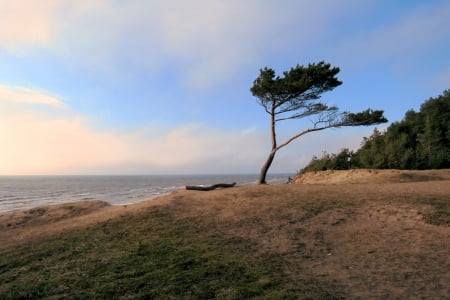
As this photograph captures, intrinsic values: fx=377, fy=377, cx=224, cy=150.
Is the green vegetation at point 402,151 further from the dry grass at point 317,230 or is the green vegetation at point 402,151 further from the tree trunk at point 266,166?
the dry grass at point 317,230

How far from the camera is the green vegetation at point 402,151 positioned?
103ft

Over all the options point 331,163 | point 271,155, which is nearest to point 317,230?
point 271,155

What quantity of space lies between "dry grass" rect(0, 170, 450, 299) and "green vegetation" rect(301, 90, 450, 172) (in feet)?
54.1

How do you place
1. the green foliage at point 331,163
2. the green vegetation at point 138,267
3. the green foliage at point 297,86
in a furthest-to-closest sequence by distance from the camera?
the green foliage at point 331,163 < the green foliage at point 297,86 < the green vegetation at point 138,267

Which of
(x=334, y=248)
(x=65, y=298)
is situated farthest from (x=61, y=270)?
(x=334, y=248)

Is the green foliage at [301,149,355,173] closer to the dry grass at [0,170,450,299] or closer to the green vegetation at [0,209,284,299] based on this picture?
the dry grass at [0,170,450,299]

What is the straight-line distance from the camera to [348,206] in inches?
460

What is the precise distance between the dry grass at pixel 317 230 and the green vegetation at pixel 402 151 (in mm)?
16479

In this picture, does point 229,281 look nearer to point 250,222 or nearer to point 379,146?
point 250,222

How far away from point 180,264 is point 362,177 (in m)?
15.7

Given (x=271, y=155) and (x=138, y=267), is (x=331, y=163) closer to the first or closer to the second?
(x=271, y=155)

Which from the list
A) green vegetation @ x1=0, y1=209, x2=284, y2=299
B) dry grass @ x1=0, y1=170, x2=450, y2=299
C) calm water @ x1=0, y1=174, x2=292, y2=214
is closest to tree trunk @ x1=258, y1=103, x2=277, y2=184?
dry grass @ x1=0, y1=170, x2=450, y2=299

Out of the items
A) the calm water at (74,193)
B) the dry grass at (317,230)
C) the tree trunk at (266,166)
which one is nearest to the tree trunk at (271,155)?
the tree trunk at (266,166)

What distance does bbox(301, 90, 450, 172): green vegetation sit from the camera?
3150 centimetres
